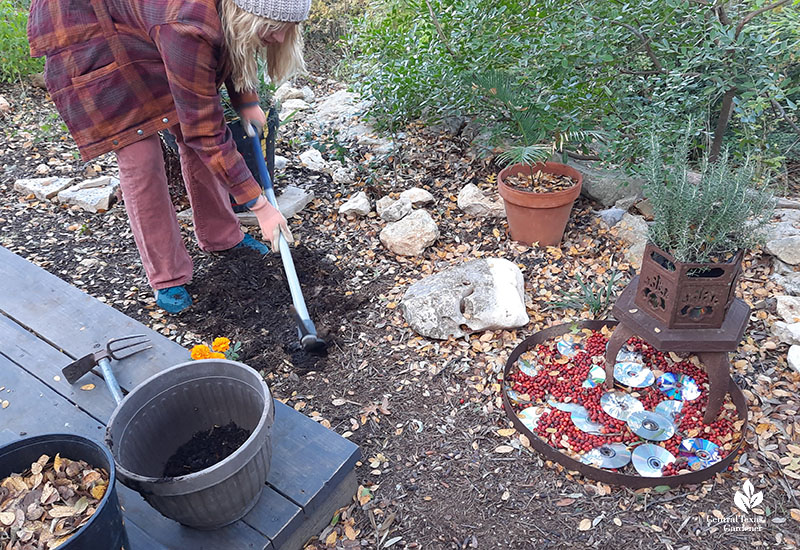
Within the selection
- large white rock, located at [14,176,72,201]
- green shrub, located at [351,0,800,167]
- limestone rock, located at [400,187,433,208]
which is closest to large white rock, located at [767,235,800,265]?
green shrub, located at [351,0,800,167]

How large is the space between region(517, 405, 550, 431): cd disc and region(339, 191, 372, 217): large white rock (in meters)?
1.74

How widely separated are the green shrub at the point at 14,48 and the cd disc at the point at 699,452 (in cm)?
575

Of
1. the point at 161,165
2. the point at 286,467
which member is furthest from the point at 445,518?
the point at 161,165

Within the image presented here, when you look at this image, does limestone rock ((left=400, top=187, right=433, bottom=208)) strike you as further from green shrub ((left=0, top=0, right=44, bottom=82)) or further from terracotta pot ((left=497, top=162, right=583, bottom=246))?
green shrub ((left=0, top=0, right=44, bottom=82))

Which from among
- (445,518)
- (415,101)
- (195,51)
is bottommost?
(445,518)

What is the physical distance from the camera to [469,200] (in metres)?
3.53

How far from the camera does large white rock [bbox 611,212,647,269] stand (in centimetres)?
306

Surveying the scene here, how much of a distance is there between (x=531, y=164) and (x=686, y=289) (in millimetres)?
1363

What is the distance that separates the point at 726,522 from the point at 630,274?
55.1 inches

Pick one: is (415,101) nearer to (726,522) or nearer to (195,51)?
(195,51)

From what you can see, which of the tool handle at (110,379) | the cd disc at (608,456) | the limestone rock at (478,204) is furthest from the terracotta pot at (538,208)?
the tool handle at (110,379)

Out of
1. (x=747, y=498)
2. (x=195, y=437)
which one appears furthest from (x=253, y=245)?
(x=747, y=498)

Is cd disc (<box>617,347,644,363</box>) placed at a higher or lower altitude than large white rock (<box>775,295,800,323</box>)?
lower

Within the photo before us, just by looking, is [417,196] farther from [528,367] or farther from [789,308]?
[789,308]
